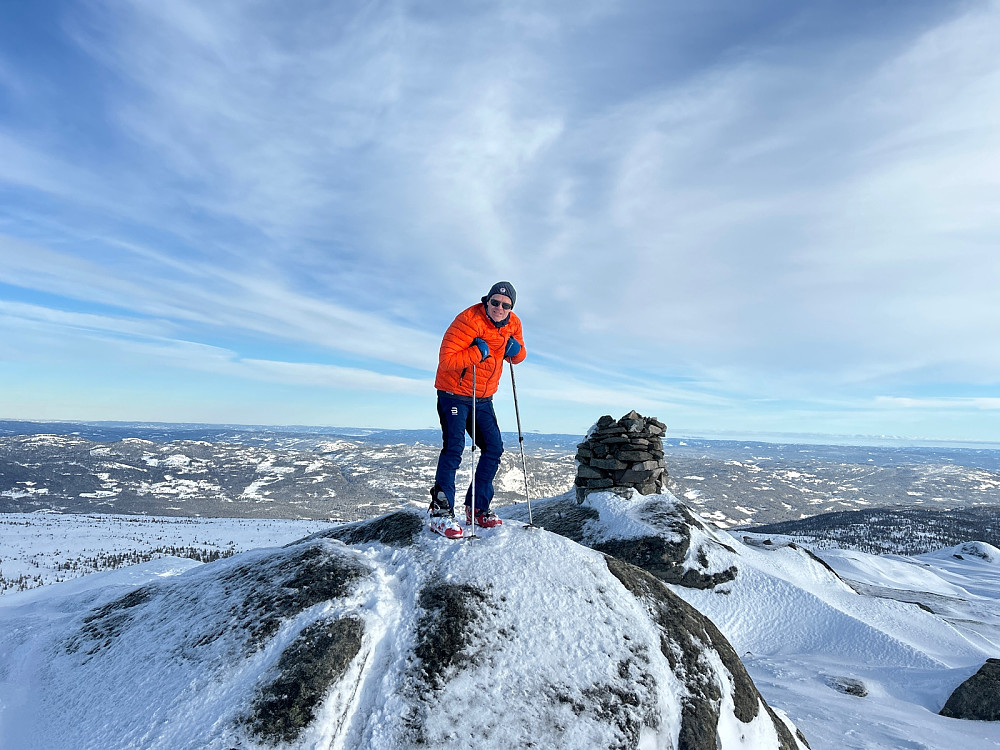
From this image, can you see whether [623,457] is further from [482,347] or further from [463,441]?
[482,347]

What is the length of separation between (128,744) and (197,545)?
79.2 m

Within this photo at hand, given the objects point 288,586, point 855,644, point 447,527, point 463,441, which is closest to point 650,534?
point 855,644

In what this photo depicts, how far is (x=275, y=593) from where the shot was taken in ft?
16.5

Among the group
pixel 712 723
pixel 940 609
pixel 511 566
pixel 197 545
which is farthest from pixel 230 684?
pixel 197 545

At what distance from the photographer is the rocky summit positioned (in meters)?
3.88

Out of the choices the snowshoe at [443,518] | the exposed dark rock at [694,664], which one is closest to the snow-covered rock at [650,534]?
the exposed dark rock at [694,664]

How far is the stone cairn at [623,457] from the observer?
56.5 ft

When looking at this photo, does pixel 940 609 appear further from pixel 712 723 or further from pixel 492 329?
pixel 492 329

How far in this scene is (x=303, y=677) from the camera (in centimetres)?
404

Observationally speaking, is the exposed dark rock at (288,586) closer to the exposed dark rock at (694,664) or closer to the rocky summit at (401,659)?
the rocky summit at (401,659)

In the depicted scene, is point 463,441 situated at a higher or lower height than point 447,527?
higher

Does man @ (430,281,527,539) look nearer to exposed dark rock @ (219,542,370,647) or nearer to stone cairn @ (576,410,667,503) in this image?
exposed dark rock @ (219,542,370,647)

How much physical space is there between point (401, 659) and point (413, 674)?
0.21 meters

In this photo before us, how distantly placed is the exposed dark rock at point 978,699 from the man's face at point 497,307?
32.5ft
